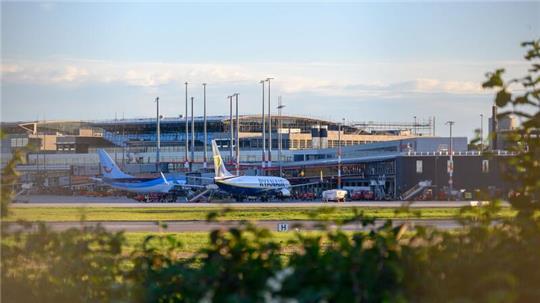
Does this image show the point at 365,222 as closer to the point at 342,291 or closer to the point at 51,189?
the point at 342,291

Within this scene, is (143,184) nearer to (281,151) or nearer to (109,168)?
(109,168)

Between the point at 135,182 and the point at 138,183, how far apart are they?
1.91 metres

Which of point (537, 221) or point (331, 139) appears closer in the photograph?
point (537, 221)

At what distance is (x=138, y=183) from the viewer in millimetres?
101625

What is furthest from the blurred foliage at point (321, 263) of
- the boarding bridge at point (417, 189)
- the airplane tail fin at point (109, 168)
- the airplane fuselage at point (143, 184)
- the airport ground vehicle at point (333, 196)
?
the airplane tail fin at point (109, 168)

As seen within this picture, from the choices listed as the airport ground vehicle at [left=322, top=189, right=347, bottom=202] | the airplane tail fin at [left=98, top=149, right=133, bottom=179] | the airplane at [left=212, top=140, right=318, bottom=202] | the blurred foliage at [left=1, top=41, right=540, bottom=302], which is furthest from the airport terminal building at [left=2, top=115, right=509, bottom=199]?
the blurred foliage at [left=1, top=41, right=540, bottom=302]

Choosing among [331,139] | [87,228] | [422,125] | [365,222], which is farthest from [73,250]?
[422,125]

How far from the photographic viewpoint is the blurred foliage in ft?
19.3

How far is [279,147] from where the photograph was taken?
429ft

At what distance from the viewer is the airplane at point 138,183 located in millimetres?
98062

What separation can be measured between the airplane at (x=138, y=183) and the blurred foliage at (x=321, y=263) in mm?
89517

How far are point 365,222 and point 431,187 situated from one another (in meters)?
84.7

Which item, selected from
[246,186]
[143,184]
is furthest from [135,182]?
[246,186]

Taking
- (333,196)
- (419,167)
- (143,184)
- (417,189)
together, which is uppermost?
(419,167)
